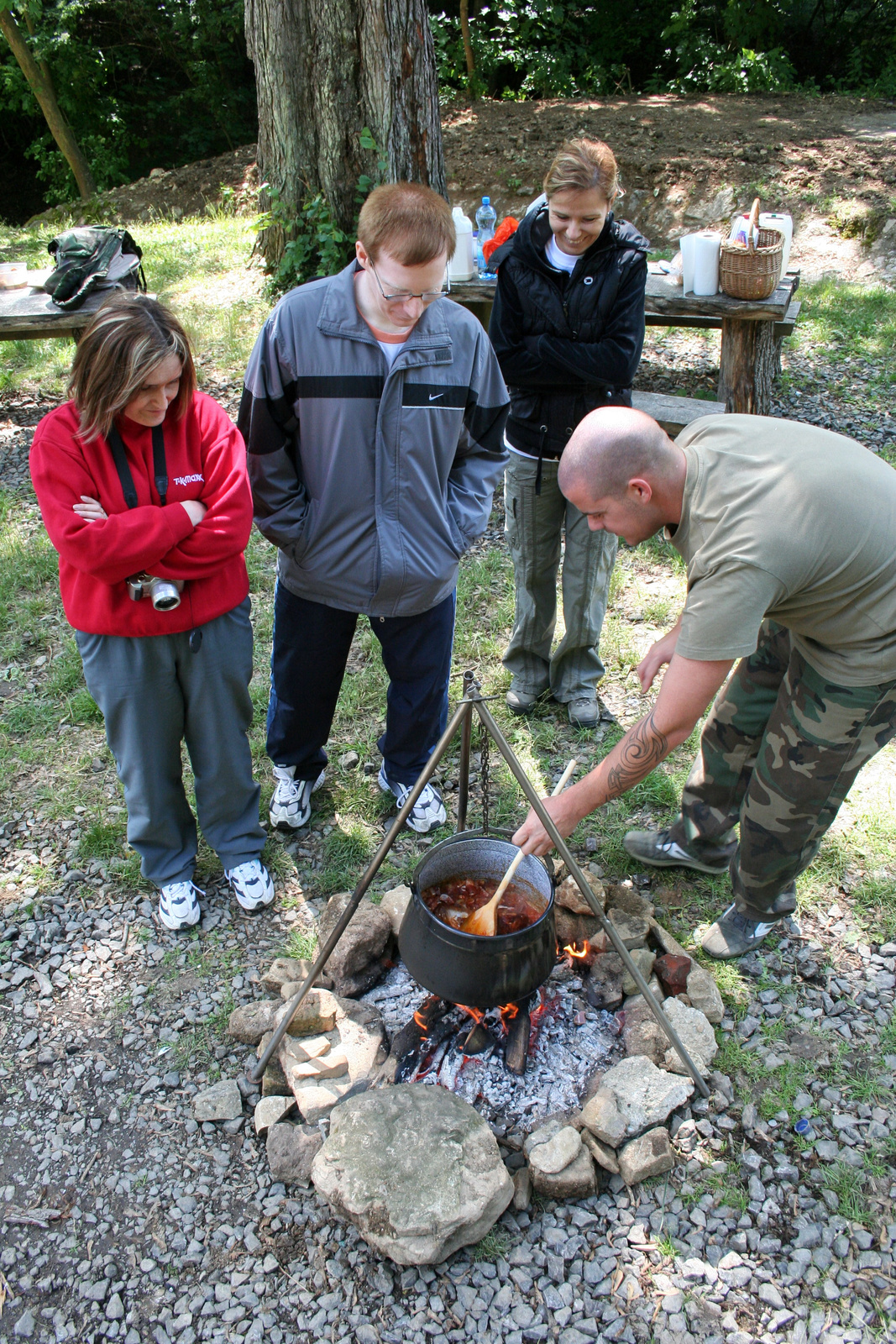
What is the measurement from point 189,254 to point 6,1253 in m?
8.59

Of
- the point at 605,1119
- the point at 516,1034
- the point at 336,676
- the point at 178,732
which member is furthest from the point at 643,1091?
the point at 178,732

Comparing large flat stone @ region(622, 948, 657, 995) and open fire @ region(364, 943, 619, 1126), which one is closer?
open fire @ region(364, 943, 619, 1126)

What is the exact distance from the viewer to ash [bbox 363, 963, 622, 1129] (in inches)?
102

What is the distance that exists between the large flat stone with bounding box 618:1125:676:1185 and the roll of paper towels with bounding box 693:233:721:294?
15.8 ft

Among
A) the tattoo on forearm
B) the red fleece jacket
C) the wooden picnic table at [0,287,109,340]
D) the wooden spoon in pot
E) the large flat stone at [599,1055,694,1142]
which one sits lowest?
the large flat stone at [599,1055,694,1142]

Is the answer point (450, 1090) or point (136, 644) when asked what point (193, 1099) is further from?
point (136, 644)

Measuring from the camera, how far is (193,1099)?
103 inches

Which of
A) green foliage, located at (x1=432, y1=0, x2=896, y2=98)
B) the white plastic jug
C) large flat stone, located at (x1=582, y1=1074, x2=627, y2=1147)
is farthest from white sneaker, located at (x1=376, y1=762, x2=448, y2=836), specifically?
green foliage, located at (x1=432, y1=0, x2=896, y2=98)

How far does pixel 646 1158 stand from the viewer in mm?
2377

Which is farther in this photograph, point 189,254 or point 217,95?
point 217,95

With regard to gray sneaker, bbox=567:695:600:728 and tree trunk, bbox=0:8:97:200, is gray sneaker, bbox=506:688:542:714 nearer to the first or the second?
gray sneaker, bbox=567:695:600:728

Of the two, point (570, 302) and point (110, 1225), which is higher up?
point (570, 302)

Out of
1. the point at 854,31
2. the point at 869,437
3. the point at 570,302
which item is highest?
the point at 854,31

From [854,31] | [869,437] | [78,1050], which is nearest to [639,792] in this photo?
[78,1050]
